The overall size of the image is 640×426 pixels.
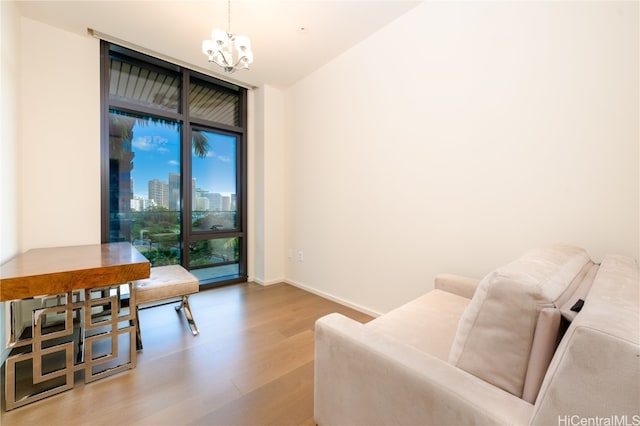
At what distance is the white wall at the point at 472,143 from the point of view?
4.84 feet

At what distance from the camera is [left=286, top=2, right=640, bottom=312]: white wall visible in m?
1.48

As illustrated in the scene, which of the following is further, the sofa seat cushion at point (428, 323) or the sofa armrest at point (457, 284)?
the sofa armrest at point (457, 284)

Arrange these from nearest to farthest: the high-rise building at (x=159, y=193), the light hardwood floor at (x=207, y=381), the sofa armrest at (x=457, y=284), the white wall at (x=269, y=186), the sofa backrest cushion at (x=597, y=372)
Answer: the sofa backrest cushion at (x=597, y=372) → the light hardwood floor at (x=207, y=381) → the sofa armrest at (x=457, y=284) → the high-rise building at (x=159, y=193) → the white wall at (x=269, y=186)

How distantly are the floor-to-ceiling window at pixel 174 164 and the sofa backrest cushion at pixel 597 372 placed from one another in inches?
142

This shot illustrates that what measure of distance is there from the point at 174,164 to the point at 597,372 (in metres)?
3.87

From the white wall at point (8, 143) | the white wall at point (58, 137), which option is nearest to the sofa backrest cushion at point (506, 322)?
the white wall at point (8, 143)

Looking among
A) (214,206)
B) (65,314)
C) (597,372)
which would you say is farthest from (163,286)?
(597,372)

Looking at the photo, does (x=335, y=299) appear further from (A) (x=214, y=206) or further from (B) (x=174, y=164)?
(B) (x=174, y=164)

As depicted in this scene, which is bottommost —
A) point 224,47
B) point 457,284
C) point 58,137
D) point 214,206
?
point 457,284

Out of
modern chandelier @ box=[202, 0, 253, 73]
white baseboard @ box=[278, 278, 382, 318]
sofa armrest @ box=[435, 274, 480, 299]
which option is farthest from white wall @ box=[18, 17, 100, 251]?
sofa armrest @ box=[435, 274, 480, 299]

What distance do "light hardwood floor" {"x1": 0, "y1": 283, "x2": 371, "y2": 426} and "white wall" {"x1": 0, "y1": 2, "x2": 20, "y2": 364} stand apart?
0.85 m

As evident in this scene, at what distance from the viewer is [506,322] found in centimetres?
81

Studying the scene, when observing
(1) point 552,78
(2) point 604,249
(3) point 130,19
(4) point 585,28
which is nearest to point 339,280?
(2) point 604,249

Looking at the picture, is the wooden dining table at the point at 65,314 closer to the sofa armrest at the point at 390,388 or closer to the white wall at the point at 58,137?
the white wall at the point at 58,137
